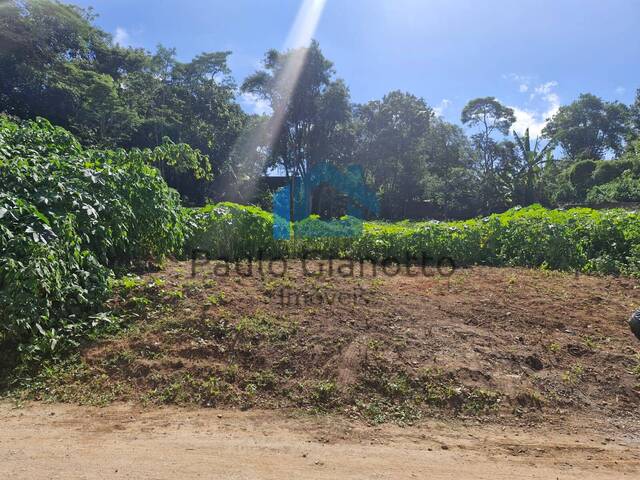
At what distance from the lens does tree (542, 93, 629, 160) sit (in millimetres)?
41844

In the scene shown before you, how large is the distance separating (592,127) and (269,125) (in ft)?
104

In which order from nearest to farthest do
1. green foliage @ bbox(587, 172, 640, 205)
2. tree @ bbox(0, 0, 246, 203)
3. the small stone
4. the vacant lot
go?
the vacant lot → the small stone → tree @ bbox(0, 0, 246, 203) → green foliage @ bbox(587, 172, 640, 205)

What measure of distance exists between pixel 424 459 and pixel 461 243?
210 inches

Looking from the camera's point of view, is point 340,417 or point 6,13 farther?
point 6,13

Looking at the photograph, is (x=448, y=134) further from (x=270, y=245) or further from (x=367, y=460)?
(x=367, y=460)

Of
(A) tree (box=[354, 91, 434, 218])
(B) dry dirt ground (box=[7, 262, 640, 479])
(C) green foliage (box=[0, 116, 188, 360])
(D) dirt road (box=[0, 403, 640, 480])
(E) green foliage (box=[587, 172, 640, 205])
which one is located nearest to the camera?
(D) dirt road (box=[0, 403, 640, 480])

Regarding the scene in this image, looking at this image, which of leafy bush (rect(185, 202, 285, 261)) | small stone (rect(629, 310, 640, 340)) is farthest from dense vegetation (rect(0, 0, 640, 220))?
small stone (rect(629, 310, 640, 340))

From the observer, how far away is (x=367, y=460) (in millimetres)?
2750

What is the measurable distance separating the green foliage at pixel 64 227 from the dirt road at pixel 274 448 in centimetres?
89

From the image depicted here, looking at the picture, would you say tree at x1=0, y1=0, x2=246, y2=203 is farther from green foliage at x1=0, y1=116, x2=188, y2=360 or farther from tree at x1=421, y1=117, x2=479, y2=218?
green foliage at x1=0, y1=116, x2=188, y2=360

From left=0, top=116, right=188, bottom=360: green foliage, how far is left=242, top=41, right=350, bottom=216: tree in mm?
21692

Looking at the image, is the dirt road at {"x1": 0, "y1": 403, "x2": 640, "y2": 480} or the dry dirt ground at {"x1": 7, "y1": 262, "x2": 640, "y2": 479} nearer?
the dirt road at {"x1": 0, "y1": 403, "x2": 640, "y2": 480}

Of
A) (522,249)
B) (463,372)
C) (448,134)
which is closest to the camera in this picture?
(463,372)

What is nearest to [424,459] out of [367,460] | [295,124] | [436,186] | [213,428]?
[367,460]
